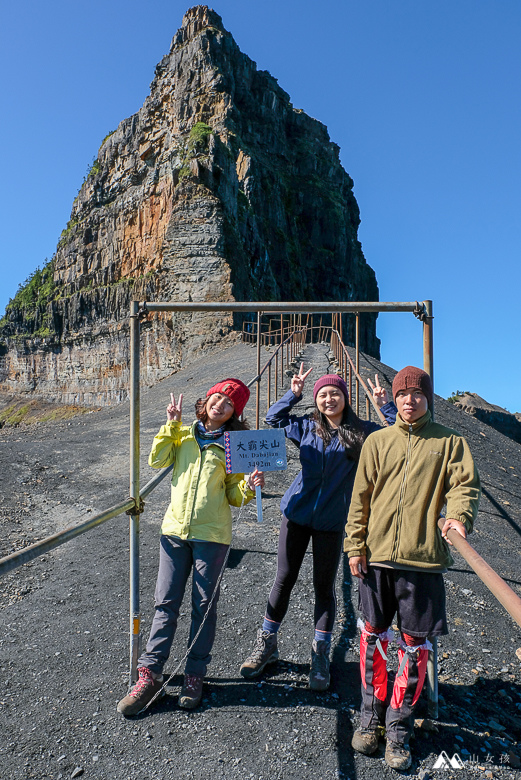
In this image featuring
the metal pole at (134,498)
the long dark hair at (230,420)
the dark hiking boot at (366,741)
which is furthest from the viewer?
the long dark hair at (230,420)

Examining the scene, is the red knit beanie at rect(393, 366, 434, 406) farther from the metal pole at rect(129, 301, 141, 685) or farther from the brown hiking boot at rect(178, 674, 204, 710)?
the brown hiking boot at rect(178, 674, 204, 710)

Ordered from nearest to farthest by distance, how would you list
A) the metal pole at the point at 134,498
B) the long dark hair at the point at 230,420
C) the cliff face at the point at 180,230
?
the metal pole at the point at 134,498, the long dark hair at the point at 230,420, the cliff face at the point at 180,230

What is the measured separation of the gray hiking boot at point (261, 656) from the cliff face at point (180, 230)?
87.9ft

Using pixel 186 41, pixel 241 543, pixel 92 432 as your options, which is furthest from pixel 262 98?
pixel 241 543

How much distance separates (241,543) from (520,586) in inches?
106

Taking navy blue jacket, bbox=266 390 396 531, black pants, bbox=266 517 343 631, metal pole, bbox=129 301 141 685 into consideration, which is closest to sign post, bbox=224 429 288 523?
navy blue jacket, bbox=266 390 396 531

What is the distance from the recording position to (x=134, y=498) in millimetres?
3033

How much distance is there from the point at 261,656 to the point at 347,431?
1452mm

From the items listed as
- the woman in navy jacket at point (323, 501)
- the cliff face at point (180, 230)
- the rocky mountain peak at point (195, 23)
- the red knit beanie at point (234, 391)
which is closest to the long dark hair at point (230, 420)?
the red knit beanie at point (234, 391)

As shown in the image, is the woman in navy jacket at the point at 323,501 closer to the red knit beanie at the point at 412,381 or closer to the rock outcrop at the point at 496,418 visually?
the red knit beanie at the point at 412,381

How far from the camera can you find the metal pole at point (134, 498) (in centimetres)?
289

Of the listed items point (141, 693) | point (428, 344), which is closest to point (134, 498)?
point (141, 693)

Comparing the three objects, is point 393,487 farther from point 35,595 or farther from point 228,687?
point 35,595

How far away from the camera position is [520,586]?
4.79 metres
